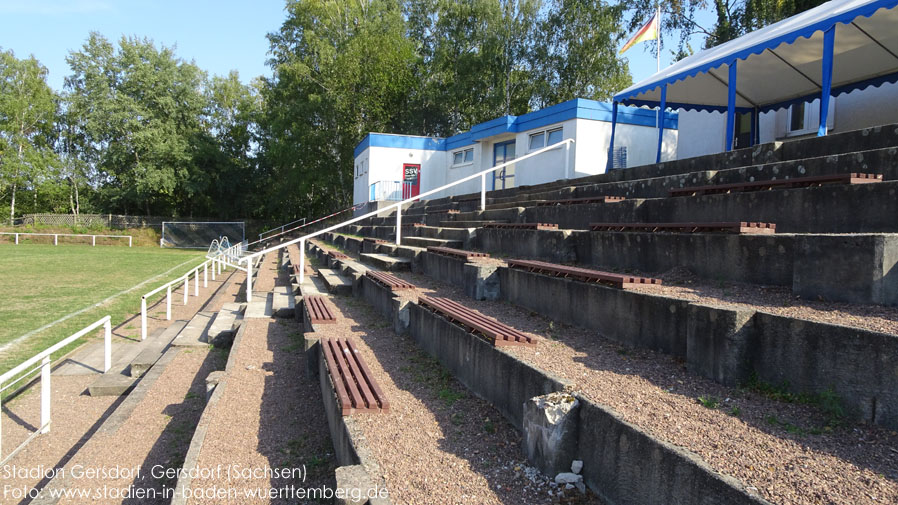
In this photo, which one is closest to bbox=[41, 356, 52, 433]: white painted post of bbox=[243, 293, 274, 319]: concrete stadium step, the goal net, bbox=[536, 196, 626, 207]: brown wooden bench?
bbox=[243, 293, 274, 319]: concrete stadium step

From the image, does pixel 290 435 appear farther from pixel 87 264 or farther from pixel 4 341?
pixel 87 264

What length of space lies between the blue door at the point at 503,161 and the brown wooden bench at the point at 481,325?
12.6 metres

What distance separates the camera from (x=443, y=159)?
78.5 feet

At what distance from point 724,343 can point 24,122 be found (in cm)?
5275

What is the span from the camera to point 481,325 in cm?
434

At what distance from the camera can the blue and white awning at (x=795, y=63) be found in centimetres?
728

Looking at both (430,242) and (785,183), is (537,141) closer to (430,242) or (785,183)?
(430,242)

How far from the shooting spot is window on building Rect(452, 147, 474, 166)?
21.7m

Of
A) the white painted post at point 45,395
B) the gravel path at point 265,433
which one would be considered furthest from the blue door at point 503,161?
the white painted post at point 45,395

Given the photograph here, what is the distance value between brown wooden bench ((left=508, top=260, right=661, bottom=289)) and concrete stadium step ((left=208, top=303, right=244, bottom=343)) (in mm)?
4582

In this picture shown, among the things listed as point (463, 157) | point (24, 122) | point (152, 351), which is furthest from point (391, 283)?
point (24, 122)

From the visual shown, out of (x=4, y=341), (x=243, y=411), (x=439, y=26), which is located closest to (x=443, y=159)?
(x=439, y=26)

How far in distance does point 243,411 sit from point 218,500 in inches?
53.6

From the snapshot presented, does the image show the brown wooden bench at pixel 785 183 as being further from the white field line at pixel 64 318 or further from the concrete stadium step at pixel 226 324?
the white field line at pixel 64 318
